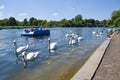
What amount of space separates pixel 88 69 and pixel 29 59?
7.77 m

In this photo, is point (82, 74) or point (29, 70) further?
point (29, 70)

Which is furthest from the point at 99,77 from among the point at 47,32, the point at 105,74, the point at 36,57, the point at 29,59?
the point at 47,32

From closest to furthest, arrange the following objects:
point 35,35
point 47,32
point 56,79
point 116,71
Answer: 1. point 116,71
2. point 56,79
3. point 35,35
4. point 47,32

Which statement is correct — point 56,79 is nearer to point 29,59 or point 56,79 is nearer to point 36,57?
point 29,59

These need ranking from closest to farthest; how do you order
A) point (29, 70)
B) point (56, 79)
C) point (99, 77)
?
point (99, 77), point (56, 79), point (29, 70)

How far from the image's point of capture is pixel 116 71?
33.7 feet

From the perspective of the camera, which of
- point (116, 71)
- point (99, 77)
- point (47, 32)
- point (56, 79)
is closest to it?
point (99, 77)

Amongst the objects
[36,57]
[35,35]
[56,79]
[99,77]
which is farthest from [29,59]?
[35,35]

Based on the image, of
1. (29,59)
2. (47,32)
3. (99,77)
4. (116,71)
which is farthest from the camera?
(47,32)

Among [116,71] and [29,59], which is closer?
[116,71]

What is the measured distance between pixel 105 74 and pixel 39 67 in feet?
22.3

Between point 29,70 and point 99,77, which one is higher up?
point 99,77

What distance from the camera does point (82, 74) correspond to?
9570 mm

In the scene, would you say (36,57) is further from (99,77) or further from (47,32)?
(47,32)
